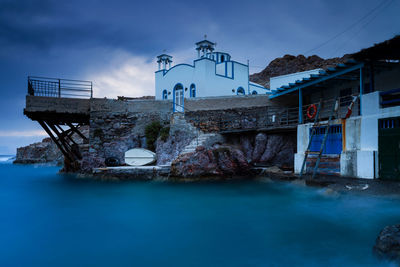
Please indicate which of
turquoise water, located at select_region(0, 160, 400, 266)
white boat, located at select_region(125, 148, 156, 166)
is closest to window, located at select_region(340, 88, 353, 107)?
turquoise water, located at select_region(0, 160, 400, 266)

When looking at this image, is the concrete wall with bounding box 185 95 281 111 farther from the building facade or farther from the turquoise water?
the turquoise water

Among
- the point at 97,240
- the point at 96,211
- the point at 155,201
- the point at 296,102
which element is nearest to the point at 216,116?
the point at 296,102

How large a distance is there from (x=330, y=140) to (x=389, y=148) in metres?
2.48

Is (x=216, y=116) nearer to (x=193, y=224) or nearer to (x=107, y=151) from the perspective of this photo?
(x=107, y=151)

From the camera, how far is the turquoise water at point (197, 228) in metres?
5.04

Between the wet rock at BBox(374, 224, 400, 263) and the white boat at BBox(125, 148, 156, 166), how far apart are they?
13317mm

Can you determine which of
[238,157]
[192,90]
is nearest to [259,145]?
[238,157]

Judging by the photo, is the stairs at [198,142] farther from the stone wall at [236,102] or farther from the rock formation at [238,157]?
the stone wall at [236,102]

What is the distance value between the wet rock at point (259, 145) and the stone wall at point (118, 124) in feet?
22.6

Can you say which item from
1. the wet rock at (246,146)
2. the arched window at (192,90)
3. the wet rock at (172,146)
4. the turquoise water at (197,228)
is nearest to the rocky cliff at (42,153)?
the arched window at (192,90)

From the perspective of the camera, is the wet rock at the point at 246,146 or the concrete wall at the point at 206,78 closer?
the wet rock at the point at 246,146

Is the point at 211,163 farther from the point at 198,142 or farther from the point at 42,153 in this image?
the point at 42,153

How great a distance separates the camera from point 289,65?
192ft

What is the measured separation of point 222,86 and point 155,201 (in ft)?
51.2
